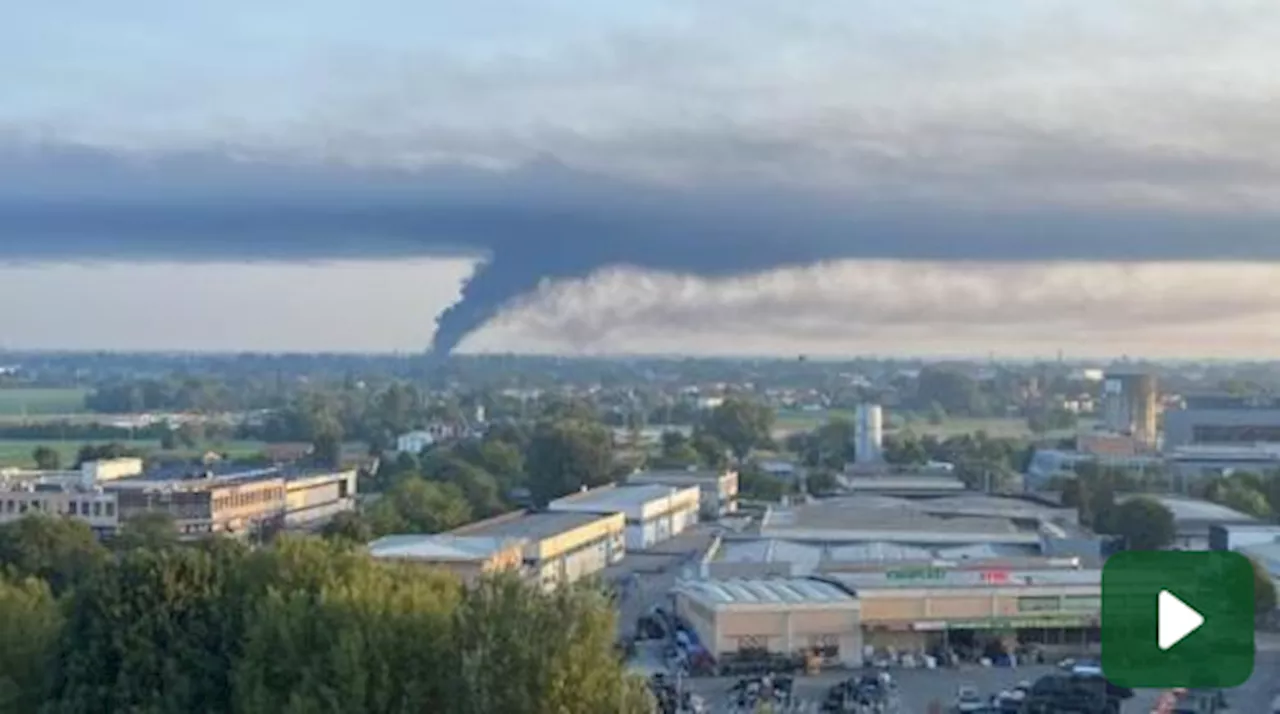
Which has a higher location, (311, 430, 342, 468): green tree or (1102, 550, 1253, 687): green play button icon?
(1102, 550, 1253, 687): green play button icon

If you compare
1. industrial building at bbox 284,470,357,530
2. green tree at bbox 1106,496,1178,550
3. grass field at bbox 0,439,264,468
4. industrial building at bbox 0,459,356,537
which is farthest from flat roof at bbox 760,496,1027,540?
grass field at bbox 0,439,264,468

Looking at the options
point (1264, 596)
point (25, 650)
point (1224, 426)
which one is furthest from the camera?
point (1224, 426)

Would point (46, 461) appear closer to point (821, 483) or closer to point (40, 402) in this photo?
point (821, 483)

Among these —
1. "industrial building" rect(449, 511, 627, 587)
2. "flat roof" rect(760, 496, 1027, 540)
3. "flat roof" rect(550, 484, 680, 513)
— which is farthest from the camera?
"flat roof" rect(550, 484, 680, 513)

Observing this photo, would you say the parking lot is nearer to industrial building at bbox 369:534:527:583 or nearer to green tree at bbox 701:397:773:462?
industrial building at bbox 369:534:527:583

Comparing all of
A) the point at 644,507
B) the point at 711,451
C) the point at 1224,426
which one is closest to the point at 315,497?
the point at 644,507

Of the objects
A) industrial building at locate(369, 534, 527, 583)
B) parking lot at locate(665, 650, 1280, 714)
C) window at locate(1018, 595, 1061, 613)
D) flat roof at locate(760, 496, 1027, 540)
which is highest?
industrial building at locate(369, 534, 527, 583)

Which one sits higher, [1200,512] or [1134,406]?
[1134,406]
